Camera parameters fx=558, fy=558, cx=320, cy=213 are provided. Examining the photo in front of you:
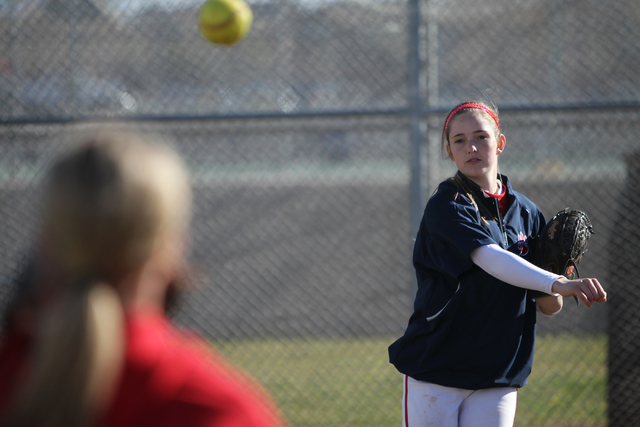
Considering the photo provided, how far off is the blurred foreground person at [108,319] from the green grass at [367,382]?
336 cm

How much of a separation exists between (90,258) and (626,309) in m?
3.89

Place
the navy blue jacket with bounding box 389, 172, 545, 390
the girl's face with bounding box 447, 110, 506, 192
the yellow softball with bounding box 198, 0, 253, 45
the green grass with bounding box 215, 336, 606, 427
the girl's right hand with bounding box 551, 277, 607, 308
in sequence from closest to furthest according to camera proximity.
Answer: the girl's right hand with bounding box 551, 277, 607, 308 < the navy blue jacket with bounding box 389, 172, 545, 390 < the girl's face with bounding box 447, 110, 506, 192 < the yellow softball with bounding box 198, 0, 253, 45 < the green grass with bounding box 215, 336, 606, 427

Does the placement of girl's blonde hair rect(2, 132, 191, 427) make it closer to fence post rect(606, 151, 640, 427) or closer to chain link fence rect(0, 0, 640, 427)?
chain link fence rect(0, 0, 640, 427)

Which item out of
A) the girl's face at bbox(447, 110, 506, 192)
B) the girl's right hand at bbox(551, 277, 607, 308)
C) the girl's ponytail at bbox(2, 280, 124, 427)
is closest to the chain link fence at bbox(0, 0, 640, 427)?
the girl's face at bbox(447, 110, 506, 192)

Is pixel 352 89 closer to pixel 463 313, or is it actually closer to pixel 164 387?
pixel 463 313

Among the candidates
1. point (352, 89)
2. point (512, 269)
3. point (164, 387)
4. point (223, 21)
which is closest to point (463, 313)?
point (512, 269)

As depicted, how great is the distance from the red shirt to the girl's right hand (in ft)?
4.62

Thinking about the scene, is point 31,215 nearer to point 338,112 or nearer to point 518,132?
point 338,112

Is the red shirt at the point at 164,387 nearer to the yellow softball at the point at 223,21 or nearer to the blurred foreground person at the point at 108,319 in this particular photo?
the blurred foreground person at the point at 108,319

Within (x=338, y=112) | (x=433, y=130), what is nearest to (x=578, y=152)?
(x=433, y=130)

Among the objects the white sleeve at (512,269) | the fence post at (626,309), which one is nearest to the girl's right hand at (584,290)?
the white sleeve at (512,269)

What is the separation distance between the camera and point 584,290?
1941mm

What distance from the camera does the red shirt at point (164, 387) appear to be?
822 mm

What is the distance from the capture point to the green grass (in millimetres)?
4031
